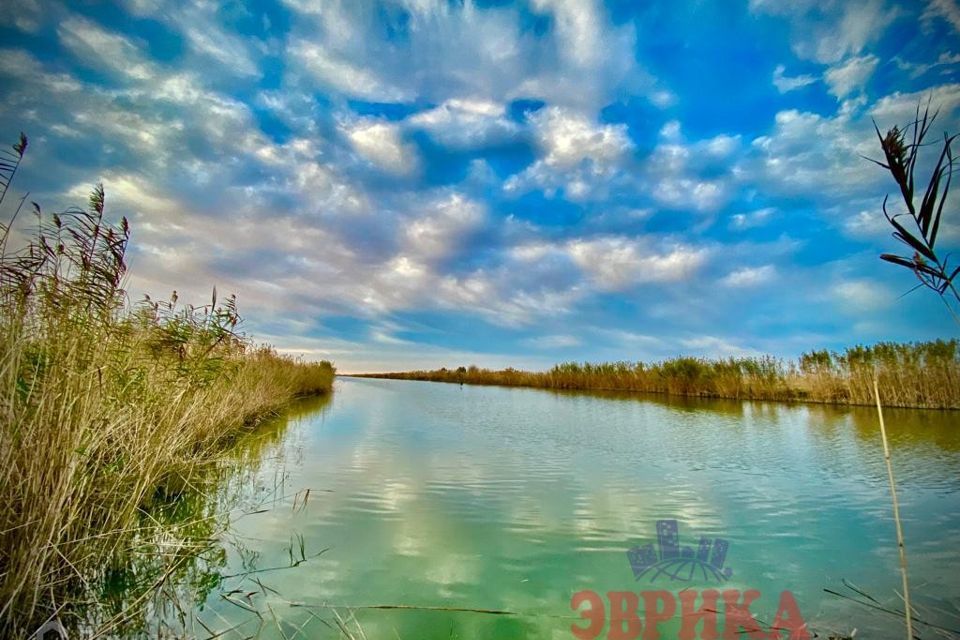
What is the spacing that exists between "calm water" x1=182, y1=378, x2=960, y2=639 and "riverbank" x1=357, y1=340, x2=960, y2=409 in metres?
3.90

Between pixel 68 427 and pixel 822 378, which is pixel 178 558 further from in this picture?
pixel 822 378

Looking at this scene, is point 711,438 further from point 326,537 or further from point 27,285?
point 27,285

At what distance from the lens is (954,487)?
5.26 metres

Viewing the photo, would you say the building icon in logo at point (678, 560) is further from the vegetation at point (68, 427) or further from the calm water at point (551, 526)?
the vegetation at point (68, 427)

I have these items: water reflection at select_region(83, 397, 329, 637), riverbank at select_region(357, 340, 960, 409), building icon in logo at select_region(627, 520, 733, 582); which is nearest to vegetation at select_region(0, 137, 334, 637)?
water reflection at select_region(83, 397, 329, 637)

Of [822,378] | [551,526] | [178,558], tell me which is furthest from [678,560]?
[822,378]

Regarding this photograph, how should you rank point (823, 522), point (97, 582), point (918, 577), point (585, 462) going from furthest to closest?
point (585, 462)
point (823, 522)
point (918, 577)
point (97, 582)

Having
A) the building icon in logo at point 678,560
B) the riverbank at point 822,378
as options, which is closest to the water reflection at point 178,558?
the building icon in logo at point 678,560

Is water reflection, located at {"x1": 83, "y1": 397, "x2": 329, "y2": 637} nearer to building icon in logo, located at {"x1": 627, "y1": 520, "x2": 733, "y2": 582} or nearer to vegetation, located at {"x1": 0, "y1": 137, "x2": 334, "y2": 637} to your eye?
vegetation, located at {"x1": 0, "y1": 137, "x2": 334, "y2": 637}

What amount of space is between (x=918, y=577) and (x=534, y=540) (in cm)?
249

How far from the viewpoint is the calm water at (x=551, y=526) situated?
254 cm

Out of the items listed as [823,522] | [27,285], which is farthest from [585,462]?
[27,285]

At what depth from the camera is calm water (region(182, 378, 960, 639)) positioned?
2.54m

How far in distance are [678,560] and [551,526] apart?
103 centimetres
